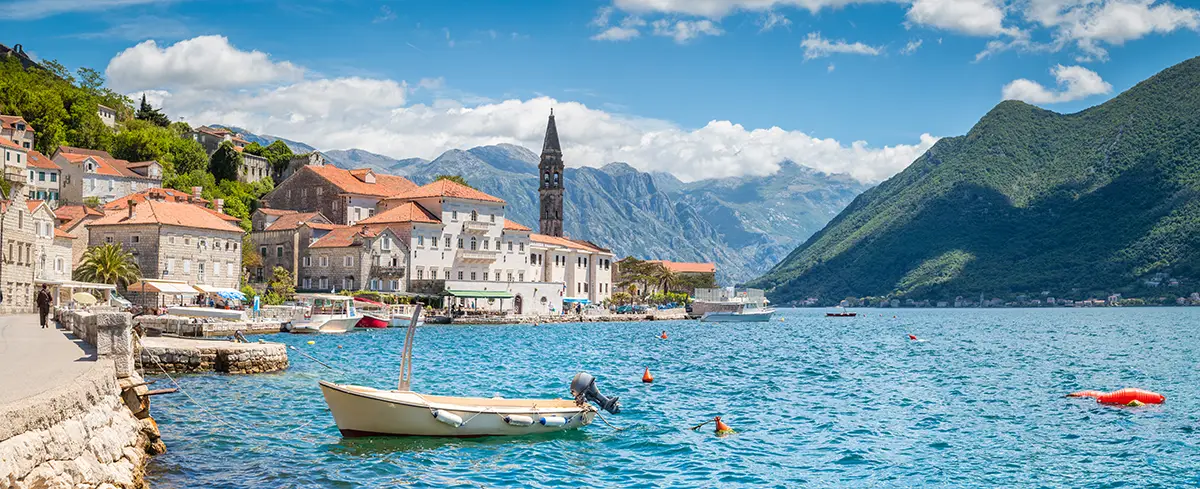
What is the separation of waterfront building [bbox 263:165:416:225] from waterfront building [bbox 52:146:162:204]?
1217 centimetres

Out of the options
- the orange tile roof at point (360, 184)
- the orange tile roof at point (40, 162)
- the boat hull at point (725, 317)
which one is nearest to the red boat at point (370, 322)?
the orange tile roof at point (360, 184)

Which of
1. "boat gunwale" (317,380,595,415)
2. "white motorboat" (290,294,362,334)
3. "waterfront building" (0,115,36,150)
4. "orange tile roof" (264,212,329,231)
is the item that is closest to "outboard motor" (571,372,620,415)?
"boat gunwale" (317,380,595,415)

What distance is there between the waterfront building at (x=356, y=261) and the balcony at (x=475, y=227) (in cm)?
758

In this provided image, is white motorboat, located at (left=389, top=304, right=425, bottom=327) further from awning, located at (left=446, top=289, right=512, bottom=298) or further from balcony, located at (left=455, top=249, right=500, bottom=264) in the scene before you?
balcony, located at (left=455, top=249, right=500, bottom=264)

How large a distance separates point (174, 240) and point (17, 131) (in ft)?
93.3

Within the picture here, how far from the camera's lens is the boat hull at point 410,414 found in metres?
20.8

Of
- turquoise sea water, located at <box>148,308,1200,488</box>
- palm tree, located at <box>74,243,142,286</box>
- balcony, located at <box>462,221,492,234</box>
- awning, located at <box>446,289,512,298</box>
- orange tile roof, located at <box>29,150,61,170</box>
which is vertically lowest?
turquoise sea water, located at <box>148,308,1200,488</box>

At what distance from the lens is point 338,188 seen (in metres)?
99.5

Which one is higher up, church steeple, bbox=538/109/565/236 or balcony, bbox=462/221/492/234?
church steeple, bbox=538/109/565/236

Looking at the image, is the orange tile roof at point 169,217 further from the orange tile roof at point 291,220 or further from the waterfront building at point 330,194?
the waterfront building at point 330,194

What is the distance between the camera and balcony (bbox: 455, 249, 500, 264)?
9686 cm

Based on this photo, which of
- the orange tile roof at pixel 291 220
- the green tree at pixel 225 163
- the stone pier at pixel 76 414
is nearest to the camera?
→ the stone pier at pixel 76 414

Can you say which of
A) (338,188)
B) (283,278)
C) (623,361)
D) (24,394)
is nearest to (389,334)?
(283,278)

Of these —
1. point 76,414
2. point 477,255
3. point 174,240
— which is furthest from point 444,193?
point 76,414
